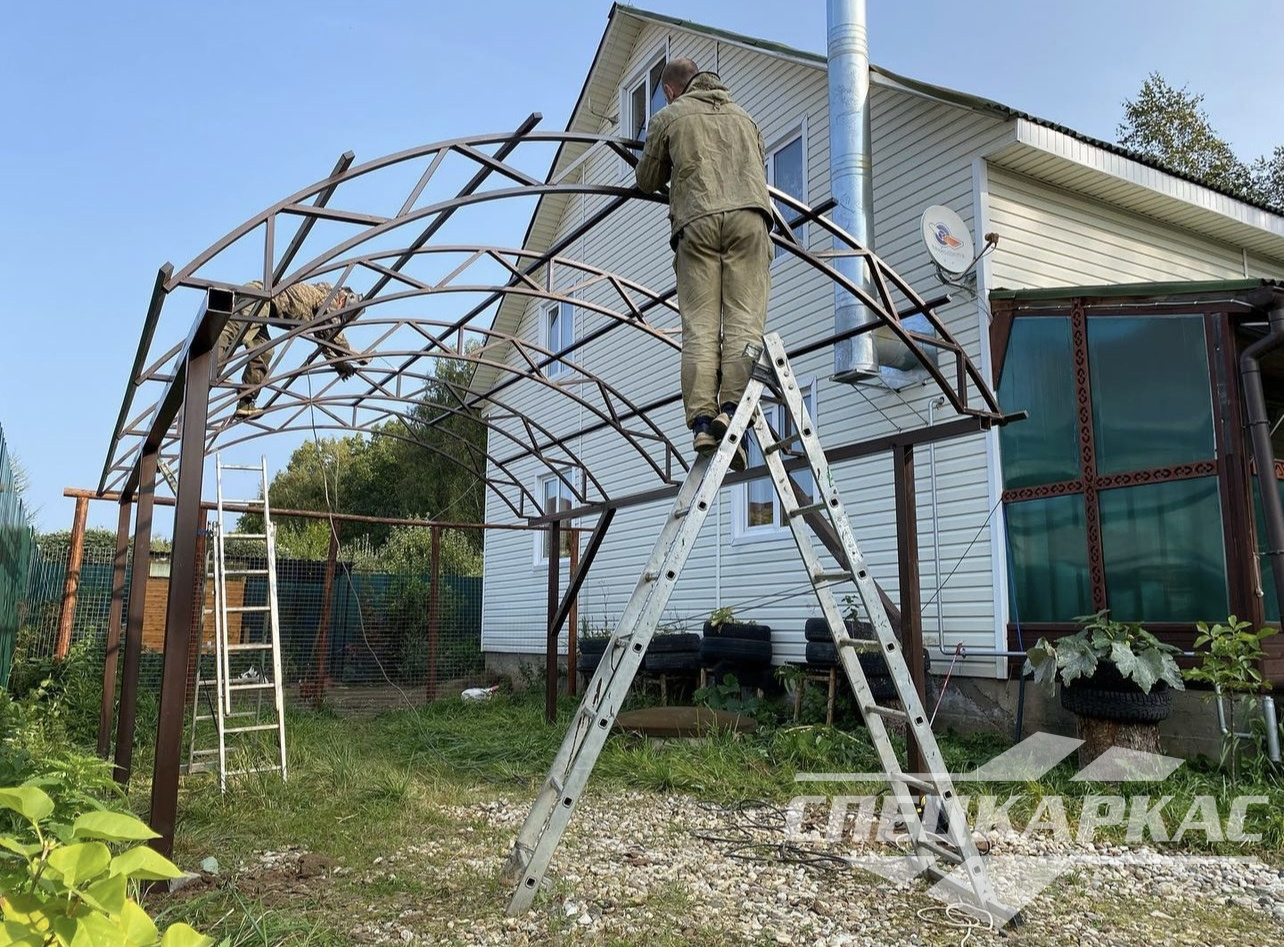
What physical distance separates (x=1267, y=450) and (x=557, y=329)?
448 inches

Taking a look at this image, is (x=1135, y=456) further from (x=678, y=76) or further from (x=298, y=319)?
(x=298, y=319)

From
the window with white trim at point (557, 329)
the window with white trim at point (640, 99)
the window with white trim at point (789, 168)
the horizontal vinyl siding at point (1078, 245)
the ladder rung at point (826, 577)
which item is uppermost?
the window with white trim at point (640, 99)

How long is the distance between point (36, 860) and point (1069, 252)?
31.7 ft

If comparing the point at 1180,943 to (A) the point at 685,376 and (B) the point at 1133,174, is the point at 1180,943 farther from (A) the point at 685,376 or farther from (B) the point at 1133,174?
(B) the point at 1133,174

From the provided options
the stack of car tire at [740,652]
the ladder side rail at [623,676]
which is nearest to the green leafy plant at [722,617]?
the stack of car tire at [740,652]

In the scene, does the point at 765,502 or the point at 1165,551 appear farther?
the point at 765,502

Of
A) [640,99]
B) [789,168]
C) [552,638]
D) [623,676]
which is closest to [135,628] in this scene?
[623,676]

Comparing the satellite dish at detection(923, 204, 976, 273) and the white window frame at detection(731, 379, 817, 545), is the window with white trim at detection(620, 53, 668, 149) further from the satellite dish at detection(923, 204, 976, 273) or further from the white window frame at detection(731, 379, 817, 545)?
the satellite dish at detection(923, 204, 976, 273)

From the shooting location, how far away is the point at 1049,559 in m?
7.73

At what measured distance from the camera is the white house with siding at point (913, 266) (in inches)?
326

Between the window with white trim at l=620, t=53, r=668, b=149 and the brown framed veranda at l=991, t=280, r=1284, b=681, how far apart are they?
295 inches

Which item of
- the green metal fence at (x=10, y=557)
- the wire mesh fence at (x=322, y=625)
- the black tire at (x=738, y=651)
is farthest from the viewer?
the wire mesh fence at (x=322, y=625)

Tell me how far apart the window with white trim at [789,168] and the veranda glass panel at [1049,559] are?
4316mm

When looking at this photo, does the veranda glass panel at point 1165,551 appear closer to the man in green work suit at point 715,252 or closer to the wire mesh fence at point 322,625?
the man in green work suit at point 715,252
